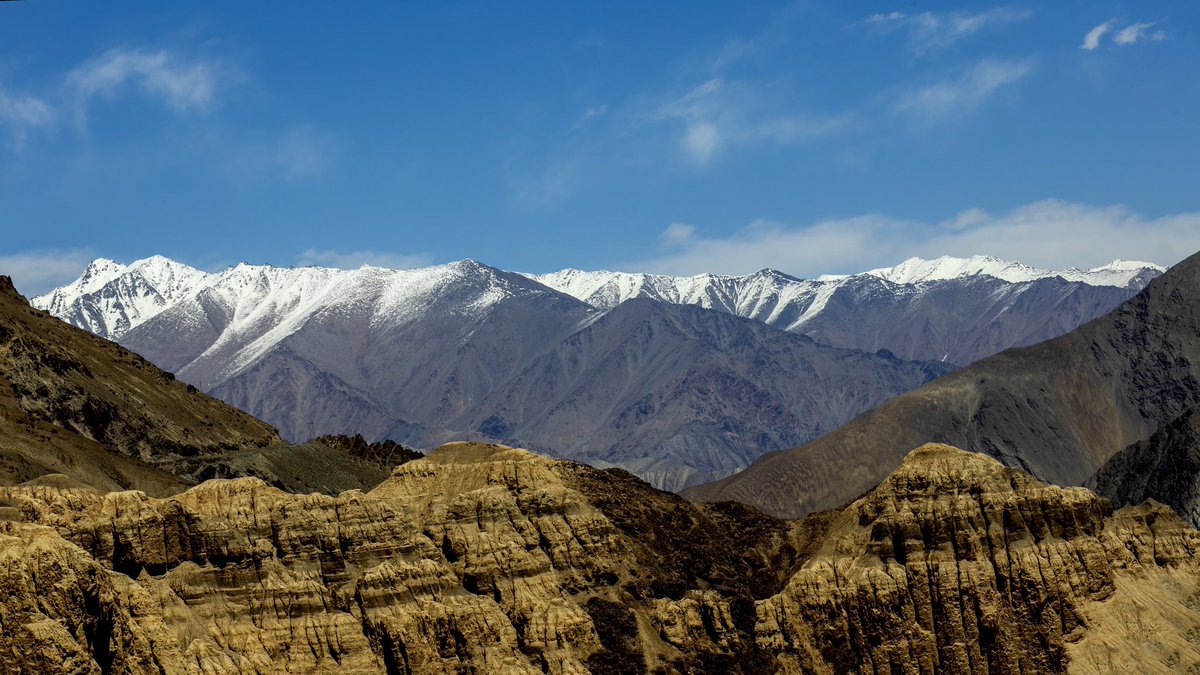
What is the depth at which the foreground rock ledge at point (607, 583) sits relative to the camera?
376ft

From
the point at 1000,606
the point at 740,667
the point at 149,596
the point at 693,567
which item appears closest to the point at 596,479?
the point at 693,567

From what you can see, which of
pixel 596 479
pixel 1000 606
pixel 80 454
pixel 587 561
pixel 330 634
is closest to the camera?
pixel 330 634

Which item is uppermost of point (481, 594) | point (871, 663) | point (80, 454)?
point (80, 454)

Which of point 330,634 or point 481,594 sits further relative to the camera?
point 481,594

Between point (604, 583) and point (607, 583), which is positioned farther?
point (607, 583)

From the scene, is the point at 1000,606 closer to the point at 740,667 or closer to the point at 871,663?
the point at 871,663

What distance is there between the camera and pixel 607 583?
140 metres

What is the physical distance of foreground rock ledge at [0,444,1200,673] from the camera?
11462 centimetres

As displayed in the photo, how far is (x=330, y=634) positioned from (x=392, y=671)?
4753 mm

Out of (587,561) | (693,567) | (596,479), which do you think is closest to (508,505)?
(587,561)

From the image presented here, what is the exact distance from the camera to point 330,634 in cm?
11419

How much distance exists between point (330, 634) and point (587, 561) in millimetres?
30115

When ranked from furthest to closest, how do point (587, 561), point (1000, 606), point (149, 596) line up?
point (587, 561)
point (1000, 606)
point (149, 596)

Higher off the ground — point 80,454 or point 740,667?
point 80,454
